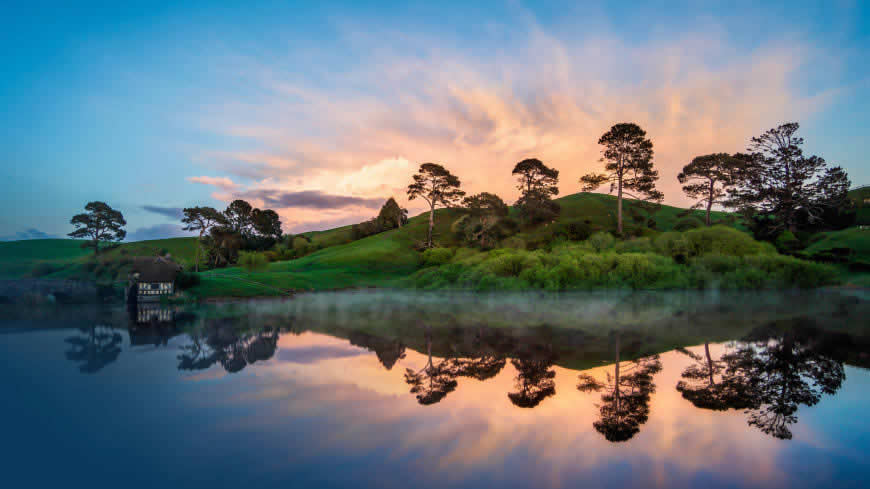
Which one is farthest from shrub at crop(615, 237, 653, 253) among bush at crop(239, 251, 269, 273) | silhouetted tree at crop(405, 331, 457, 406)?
bush at crop(239, 251, 269, 273)

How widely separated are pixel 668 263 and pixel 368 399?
123 ft

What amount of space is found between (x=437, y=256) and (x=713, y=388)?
158 feet

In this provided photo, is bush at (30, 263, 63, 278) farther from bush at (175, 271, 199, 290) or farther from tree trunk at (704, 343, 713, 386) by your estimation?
tree trunk at (704, 343, 713, 386)

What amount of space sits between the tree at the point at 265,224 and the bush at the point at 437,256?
146 ft

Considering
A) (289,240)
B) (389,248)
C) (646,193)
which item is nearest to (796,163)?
(646,193)

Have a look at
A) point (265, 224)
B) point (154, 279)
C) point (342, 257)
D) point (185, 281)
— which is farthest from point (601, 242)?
point (265, 224)

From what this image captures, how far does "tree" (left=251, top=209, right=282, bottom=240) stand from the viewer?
3334 inches

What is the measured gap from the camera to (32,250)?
102m

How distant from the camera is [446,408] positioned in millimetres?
8023

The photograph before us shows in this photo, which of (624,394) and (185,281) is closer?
(624,394)

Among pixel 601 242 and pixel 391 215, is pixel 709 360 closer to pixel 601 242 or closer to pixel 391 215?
pixel 601 242

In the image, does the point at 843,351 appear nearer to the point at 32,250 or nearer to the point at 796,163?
the point at 796,163

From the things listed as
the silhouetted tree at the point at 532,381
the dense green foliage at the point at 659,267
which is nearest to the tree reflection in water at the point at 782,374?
the silhouetted tree at the point at 532,381

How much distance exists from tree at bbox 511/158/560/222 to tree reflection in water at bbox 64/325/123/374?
59.1m
